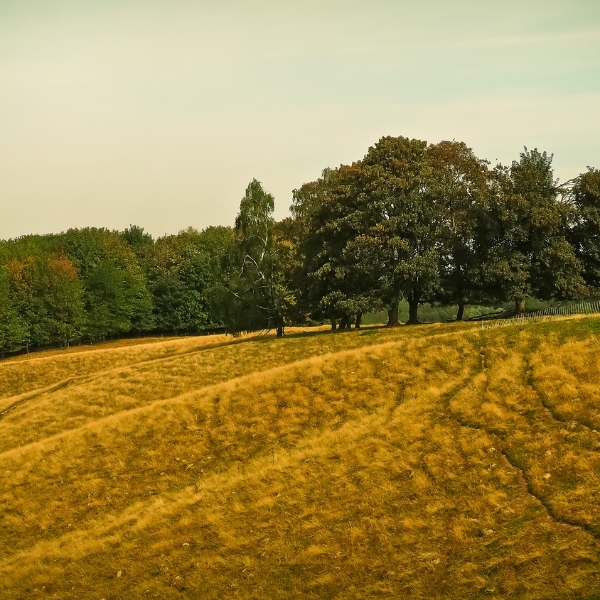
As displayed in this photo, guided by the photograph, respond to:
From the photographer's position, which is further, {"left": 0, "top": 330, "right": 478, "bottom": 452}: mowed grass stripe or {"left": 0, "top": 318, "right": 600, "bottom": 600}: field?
{"left": 0, "top": 330, "right": 478, "bottom": 452}: mowed grass stripe

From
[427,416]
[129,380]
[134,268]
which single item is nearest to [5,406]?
[129,380]

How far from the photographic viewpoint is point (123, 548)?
99.0 feet

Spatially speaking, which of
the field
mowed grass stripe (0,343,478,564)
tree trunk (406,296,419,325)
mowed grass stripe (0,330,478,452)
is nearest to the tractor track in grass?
the field

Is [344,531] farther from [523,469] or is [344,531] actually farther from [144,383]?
[144,383]

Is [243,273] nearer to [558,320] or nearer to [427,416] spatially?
[558,320]

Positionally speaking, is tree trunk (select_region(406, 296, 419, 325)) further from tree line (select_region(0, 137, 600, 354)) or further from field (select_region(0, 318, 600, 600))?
field (select_region(0, 318, 600, 600))

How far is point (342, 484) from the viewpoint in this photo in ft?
101

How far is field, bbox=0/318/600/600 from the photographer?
78.0 feet

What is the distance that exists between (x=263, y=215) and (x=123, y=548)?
5947 centimetres

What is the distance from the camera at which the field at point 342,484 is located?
78.0ft

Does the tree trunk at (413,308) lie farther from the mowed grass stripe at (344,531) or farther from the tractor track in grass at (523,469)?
the mowed grass stripe at (344,531)

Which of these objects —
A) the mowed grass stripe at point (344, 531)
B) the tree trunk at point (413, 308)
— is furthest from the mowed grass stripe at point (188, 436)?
the tree trunk at point (413, 308)

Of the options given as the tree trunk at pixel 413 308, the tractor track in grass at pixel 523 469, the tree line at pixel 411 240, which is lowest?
the tractor track in grass at pixel 523 469

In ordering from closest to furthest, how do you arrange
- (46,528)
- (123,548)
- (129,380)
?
(123,548) < (46,528) < (129,380)
